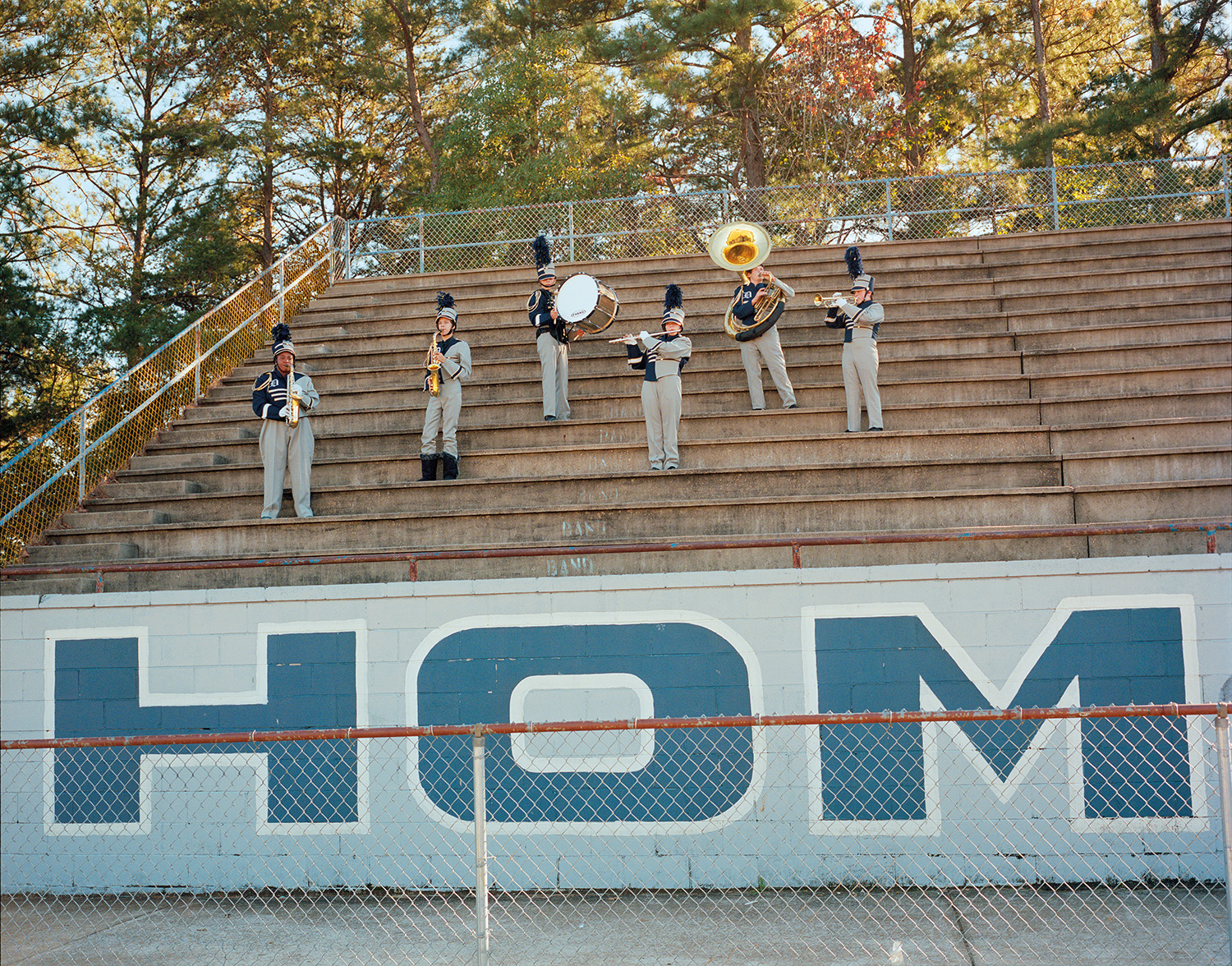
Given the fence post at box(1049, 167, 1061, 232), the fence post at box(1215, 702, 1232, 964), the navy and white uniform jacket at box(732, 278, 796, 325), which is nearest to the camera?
the fence post at box(1215, 702, 1232, 964)

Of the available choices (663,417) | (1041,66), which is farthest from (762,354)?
(1041,66)

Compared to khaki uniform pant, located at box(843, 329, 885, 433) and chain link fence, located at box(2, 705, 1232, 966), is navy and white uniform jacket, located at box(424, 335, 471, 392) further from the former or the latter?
chain link fence, located at box(2, 705, 1232, 966)

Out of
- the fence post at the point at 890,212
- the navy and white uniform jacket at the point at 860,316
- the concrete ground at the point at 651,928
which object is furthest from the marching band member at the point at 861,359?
the fence post at the point at 890,212

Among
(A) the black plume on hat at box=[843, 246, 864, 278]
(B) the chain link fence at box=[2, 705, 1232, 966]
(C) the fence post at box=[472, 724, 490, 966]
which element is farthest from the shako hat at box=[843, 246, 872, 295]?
(C) the fence post at box=[472, 724, 490, 966]

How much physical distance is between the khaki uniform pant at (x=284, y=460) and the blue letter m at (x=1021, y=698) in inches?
192

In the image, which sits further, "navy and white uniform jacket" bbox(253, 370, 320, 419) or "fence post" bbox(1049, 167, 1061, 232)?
"fence post" bbox(1049, 167, 1061, 232)

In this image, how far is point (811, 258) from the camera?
13.1 m

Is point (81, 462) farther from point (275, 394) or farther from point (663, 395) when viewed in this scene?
point (663, 395)

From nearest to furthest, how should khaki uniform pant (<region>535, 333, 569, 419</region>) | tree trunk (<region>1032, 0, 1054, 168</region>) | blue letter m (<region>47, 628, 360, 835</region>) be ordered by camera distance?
1. blue letter m (<region>47, 628, 360, 835</region>)
2. khaki uniform pant (<region>535, 333, 569, 419</region>)
3. tree trunk (<region>1032, 0, 1054, 168</region>)

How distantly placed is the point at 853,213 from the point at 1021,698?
10.4 metres

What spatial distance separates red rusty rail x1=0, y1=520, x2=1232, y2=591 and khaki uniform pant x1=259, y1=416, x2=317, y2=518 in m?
1.57

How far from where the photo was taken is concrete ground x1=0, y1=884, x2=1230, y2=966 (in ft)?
15.6

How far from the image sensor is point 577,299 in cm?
1010

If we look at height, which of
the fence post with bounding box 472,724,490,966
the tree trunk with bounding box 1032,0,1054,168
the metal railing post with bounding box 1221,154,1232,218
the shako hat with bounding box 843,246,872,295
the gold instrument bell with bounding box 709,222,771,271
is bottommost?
the fence post with bounding box 472,724,490,966
